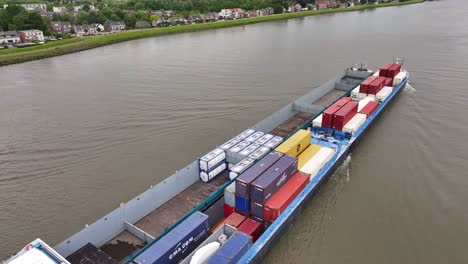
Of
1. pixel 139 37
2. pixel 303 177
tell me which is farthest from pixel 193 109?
pixel 139 37

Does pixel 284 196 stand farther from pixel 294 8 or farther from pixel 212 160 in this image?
pixel 294 8

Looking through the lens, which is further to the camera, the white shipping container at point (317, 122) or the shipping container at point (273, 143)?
the white shipping container at point (317, 122)

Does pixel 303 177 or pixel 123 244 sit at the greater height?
pixel 303 177

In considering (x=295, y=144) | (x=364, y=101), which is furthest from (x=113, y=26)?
(x=295, y=144)

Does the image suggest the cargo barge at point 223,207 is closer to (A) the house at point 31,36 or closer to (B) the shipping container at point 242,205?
(B) the shipping container at point 242,205

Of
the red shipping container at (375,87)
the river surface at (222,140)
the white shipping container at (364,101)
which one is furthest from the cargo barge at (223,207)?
the red shipping container at (375,87)

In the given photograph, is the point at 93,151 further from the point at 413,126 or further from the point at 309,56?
the point at 309,56
